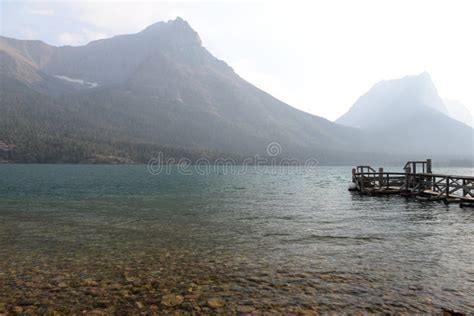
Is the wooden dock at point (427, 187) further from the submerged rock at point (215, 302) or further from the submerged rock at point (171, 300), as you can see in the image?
the submerged rock at point (171, 300)

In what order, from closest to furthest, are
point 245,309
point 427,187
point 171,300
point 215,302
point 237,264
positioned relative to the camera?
point 245,309 → point 215,302 → point 171,300 → point 237,264 → point 427,187

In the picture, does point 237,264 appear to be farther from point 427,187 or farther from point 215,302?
point 427,187

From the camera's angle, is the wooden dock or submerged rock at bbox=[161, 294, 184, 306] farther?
the wooden dock

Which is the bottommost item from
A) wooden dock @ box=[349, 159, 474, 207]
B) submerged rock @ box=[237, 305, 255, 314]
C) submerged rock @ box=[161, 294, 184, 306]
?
submerged rock @ box=[161, 294, 184, 306]

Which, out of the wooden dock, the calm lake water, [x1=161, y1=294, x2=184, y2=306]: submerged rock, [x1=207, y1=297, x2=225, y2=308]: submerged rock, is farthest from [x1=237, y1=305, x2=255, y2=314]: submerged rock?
the wooden dock

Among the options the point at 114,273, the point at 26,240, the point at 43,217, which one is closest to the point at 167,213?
the point at 43,217

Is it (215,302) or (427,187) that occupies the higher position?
(427,187)

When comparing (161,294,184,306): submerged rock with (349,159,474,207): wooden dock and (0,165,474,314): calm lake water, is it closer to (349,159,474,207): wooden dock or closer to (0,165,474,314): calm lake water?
(0,165,474,314): calm lake water

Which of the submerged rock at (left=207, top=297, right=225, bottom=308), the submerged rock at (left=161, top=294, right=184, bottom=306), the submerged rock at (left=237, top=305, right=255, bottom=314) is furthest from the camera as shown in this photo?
the submerged rock at (left=161, top=294, right=184, bottom=306)

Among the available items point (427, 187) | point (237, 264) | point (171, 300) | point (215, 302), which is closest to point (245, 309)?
point (215, 302)

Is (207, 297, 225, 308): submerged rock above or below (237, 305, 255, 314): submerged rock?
below

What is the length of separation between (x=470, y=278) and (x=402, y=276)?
9.01ft

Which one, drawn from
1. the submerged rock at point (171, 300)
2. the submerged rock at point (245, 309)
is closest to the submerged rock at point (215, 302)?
the submerged rock at point (245, 309)

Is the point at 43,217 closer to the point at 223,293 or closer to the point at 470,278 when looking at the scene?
the point at 223,293
